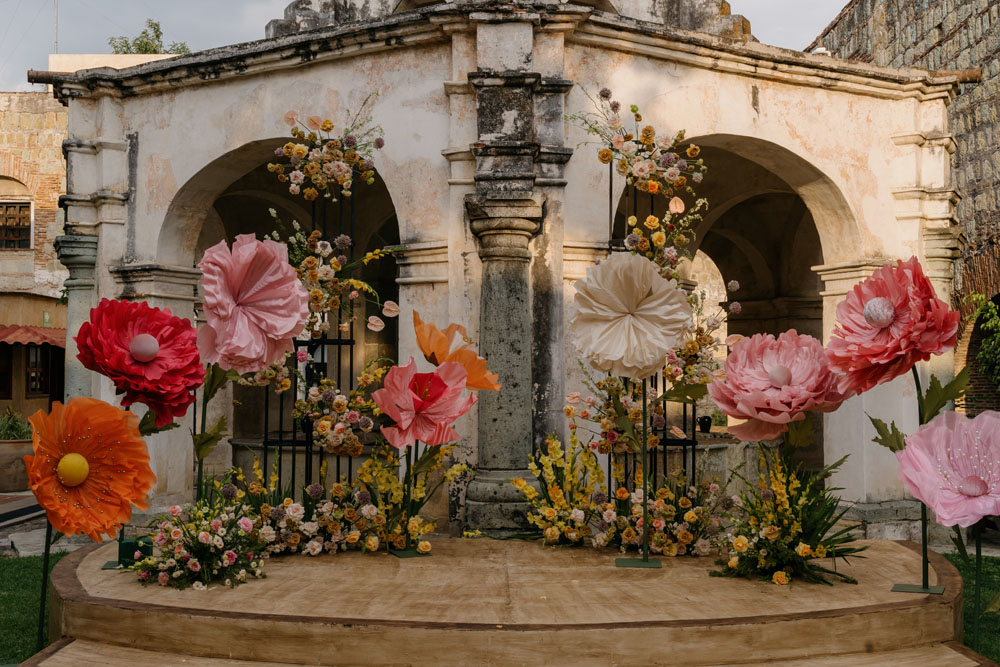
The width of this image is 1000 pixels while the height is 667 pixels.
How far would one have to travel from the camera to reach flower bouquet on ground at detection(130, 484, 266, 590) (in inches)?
132

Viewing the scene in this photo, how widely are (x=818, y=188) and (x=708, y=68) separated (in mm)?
1510

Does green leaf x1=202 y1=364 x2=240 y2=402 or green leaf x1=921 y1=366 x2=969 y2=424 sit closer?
green leaf x1=921 y1=366 x2=969 y2=424

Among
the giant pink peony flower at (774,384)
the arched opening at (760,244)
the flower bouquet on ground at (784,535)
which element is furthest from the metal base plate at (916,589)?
→ the arched opening at (760,244)

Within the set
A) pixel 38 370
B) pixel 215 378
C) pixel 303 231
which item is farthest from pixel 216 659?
pixel 38 370

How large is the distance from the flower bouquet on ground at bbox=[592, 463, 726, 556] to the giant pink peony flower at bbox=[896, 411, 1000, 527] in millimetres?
1253

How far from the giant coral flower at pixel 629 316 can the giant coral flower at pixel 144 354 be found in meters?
1.48

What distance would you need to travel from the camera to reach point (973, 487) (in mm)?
A: 2646

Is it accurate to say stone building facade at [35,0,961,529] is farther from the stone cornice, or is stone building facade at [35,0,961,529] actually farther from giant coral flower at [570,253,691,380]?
giant coral flower at [570,253,691,380]

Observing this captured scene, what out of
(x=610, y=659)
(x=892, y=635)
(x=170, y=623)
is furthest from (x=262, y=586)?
(x=892, y=635)

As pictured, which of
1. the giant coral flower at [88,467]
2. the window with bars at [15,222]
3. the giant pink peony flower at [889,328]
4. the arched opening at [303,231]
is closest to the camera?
the giant coral flower at [88,467]

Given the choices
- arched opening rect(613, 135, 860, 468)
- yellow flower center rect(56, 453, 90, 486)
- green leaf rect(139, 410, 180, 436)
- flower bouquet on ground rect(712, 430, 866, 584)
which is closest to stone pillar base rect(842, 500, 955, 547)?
arched opening rect(613, 135, 860, 468)

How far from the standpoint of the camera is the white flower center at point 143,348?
3.06 meters

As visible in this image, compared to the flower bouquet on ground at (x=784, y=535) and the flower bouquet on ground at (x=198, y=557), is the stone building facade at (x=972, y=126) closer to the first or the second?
the flower bouquet on ground at (x=784, y=535)

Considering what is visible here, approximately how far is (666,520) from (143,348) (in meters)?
2.27
